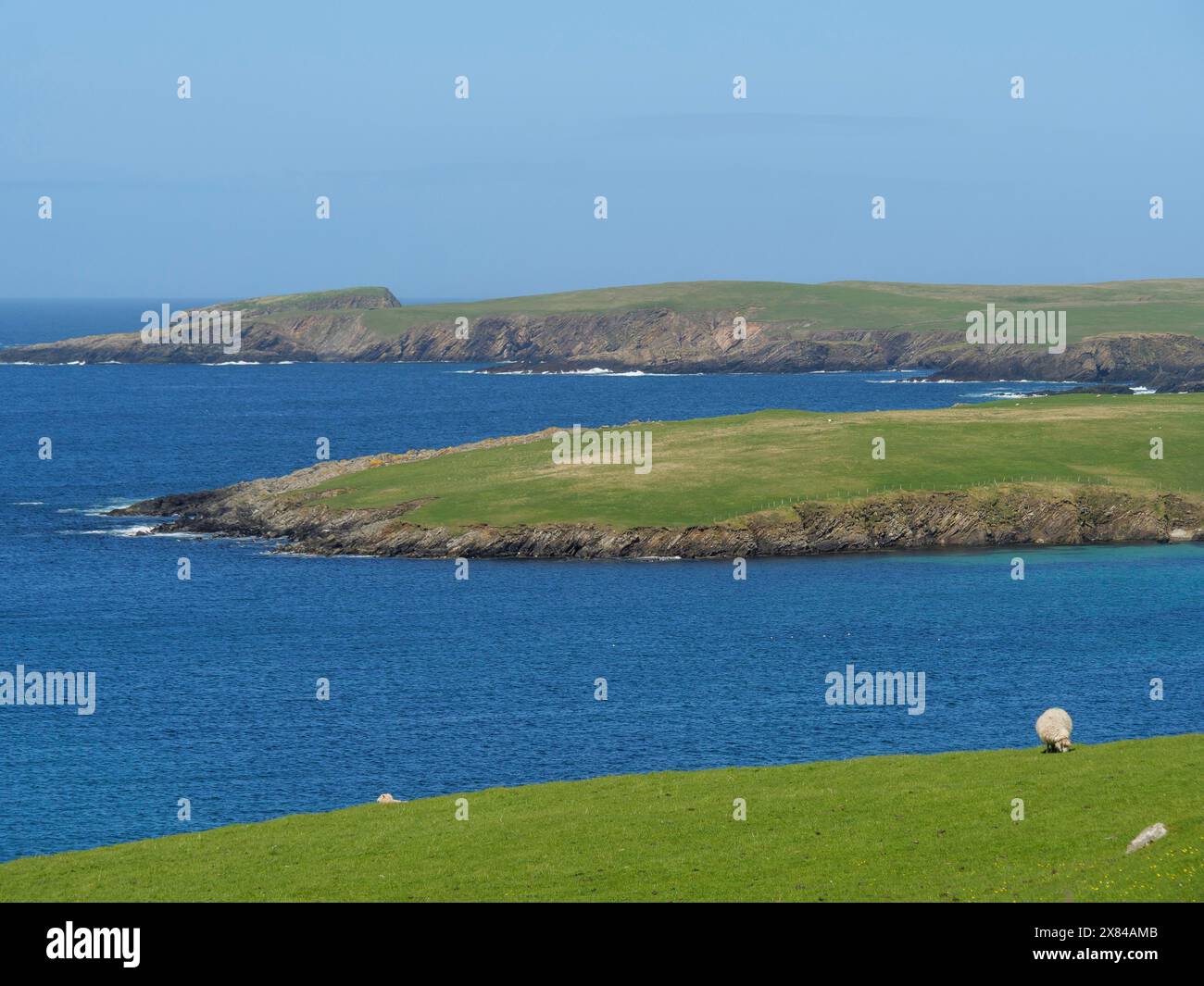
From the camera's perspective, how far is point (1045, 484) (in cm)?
13238

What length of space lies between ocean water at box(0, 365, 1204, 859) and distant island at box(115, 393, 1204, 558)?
4.53 meters

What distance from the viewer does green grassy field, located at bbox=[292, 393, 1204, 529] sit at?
427ft

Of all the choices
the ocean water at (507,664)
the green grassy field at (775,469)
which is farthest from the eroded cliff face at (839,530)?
the ocean water at (507,664)

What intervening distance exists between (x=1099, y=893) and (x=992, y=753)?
56.7ft

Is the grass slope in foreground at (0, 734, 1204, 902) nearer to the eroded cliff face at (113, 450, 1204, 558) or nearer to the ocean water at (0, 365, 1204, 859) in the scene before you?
the ocean water at (0, 365, 1204, 859)

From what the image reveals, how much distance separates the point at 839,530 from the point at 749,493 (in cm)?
912

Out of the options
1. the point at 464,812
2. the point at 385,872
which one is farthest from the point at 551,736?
the point at 385,872

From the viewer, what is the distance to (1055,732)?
50.2m

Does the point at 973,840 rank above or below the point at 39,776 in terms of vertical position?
above

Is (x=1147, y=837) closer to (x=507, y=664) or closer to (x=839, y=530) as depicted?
(x=507, y=664)

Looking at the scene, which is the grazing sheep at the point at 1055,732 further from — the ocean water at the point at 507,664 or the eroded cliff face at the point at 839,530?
the eroded cliff face at the point at 839,530

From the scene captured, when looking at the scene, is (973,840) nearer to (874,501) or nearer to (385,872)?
(385,872)

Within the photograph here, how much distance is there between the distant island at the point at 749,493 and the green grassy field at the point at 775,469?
251mm

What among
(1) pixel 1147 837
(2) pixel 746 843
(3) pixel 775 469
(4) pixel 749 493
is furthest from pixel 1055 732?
(3) pixel 775 469
